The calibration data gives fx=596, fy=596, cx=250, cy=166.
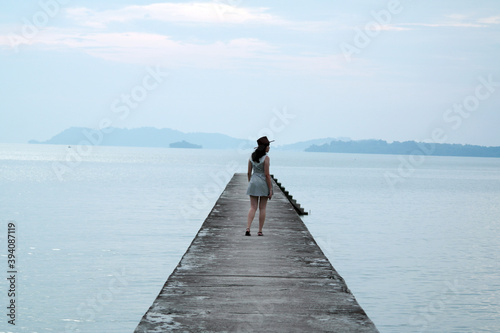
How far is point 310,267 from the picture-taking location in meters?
9.07

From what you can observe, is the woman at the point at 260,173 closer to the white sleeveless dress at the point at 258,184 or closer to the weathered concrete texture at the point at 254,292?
the white sleeveless dress at the point at 258,184

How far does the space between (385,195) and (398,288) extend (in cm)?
3505

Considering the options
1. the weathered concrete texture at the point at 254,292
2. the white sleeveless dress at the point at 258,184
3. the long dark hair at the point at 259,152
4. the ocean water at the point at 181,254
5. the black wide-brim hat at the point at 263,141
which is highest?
the black wide-brim hat at the point at 263,141

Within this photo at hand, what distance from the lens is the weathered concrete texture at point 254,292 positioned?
6.18 metres

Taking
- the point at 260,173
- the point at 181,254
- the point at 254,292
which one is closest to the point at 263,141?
the point at 260,173

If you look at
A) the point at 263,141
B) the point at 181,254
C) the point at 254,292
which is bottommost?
the point at 181,254

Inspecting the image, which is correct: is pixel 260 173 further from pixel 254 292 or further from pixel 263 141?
pixel 254 292

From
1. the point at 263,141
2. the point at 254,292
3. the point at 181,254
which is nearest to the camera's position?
the point at 254,292

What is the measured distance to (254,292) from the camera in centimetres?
743

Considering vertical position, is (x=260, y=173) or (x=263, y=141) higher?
(x=263, y=141)

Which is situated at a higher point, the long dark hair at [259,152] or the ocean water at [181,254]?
the long dark hair at [259,152]

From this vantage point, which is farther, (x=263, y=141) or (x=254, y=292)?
(x=263, y=141)

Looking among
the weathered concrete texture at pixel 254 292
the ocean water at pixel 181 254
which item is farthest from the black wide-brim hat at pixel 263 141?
the ocean water at pixel 181 254

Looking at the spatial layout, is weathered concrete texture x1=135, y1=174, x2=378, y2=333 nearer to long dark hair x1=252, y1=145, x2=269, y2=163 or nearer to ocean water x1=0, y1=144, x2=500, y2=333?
long dark hair x1=252, y1=145, x2=269, y2=163
